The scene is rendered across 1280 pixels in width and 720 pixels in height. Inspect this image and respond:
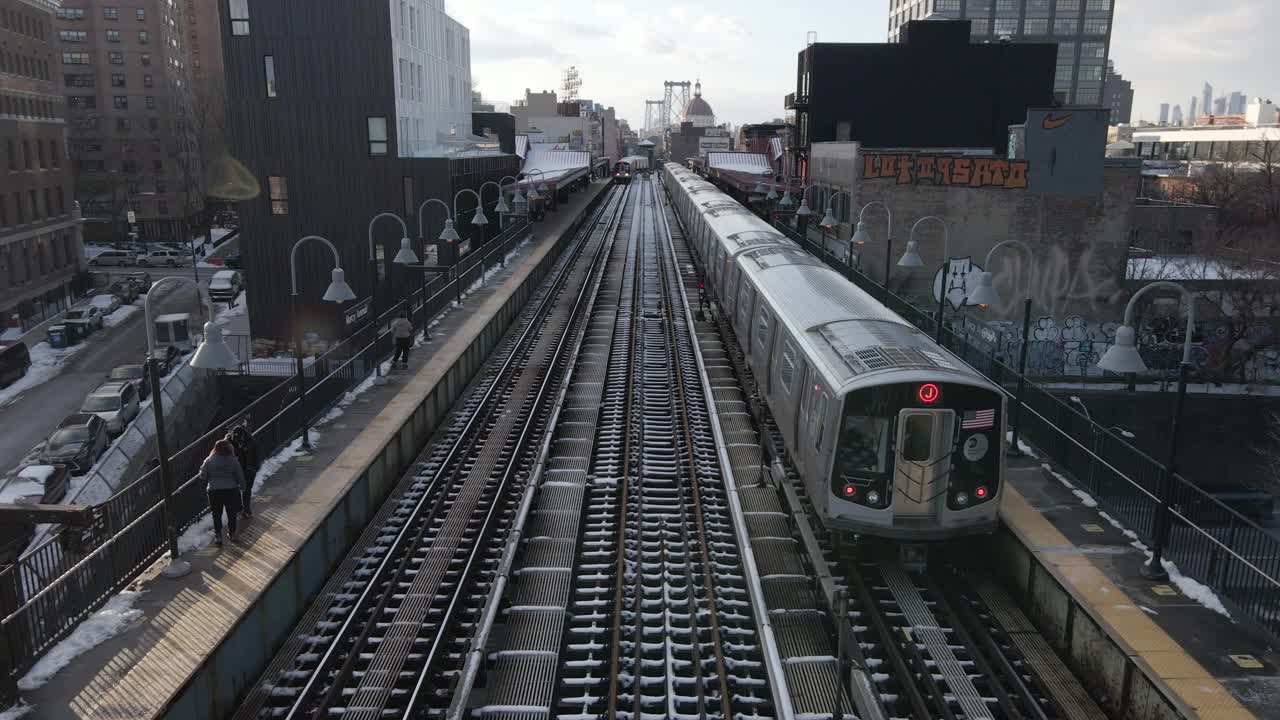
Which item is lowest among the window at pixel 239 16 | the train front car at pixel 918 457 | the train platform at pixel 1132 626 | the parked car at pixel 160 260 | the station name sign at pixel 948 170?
the parked car at pixel 160 260

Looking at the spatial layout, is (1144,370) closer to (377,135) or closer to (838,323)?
(838,323)

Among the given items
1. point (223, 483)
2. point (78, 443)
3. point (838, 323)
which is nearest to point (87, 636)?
point (223, 483)

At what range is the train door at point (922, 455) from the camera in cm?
1141

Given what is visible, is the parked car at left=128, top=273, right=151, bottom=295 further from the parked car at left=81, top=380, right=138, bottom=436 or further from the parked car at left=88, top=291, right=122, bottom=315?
the parked car at left=81, top=380, right=138, bottom=436

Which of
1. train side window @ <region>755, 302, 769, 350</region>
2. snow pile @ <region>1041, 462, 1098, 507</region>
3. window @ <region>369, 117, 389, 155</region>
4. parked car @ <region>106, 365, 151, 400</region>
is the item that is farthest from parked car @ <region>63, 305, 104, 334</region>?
snow pile @ <region>1041, 462, 1098, 507</region>

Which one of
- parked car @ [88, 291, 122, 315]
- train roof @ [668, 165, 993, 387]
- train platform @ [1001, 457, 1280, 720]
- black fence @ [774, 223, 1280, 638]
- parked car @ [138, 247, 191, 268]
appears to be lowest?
parked car @ [88, 291, 122, 315]

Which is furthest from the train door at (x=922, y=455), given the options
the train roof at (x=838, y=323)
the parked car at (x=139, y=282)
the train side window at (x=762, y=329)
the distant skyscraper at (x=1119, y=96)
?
the distant skyscraper at (x=1119, y=96)

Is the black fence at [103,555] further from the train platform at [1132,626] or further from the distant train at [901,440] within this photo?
the train platform at [1132,626]

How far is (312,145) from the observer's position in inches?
1556

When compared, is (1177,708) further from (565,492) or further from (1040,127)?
(1040,127)

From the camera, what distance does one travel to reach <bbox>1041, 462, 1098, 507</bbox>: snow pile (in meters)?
13.8

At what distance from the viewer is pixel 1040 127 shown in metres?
35.3

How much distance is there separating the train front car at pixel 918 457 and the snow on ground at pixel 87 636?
8.60 m

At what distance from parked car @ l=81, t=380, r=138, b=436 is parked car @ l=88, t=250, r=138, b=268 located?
3921cm
